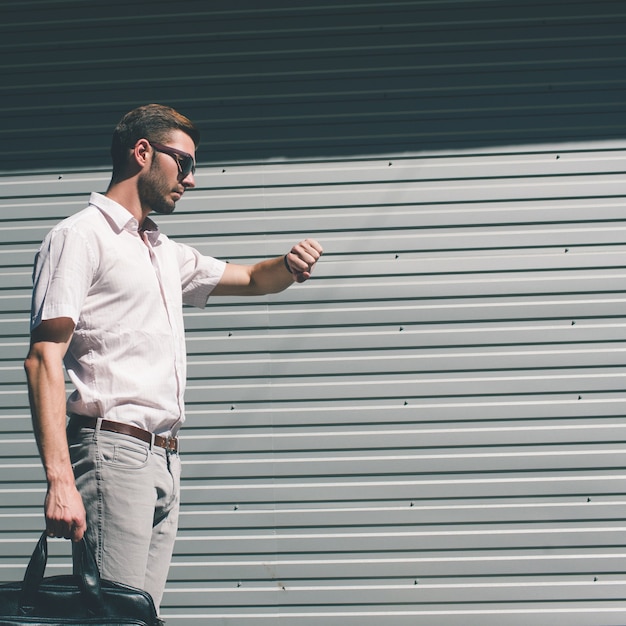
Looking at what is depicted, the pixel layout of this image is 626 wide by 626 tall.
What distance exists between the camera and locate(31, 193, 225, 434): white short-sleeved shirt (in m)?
2.78

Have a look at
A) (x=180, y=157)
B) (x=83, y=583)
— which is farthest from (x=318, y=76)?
(x=83, y=583)

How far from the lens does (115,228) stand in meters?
3.02

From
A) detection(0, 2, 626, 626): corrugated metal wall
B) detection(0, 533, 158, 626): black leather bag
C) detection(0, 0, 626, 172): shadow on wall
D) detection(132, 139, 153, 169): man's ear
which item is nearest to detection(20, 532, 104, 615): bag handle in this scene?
detection(0, 533, 158, 626): black leather bag

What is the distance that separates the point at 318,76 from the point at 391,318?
1476mm

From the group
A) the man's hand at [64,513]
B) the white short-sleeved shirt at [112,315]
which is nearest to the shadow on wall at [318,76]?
the white short-sleeved shirt at [112,315]

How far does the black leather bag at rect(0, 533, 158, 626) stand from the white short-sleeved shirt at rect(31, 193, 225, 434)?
56cm

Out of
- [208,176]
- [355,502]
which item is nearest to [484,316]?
[355,502]

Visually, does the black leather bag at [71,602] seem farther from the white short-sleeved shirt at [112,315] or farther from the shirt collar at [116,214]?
the shirt collar at [116,214]

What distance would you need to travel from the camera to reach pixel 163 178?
315cm

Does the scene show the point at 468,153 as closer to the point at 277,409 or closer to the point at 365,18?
the point at 365,18

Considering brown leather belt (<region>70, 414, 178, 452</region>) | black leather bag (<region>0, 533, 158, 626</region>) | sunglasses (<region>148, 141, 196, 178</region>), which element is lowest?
black leather bag (<region>0, 533, 158, 626</region>)

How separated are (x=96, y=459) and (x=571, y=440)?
2.83 m

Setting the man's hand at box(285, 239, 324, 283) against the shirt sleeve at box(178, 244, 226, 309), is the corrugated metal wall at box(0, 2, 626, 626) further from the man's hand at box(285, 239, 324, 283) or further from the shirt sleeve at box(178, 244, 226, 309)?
the man's hand at box(285, 239, 324, 283)

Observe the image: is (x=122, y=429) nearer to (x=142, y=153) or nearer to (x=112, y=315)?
(x=112, y=315)
